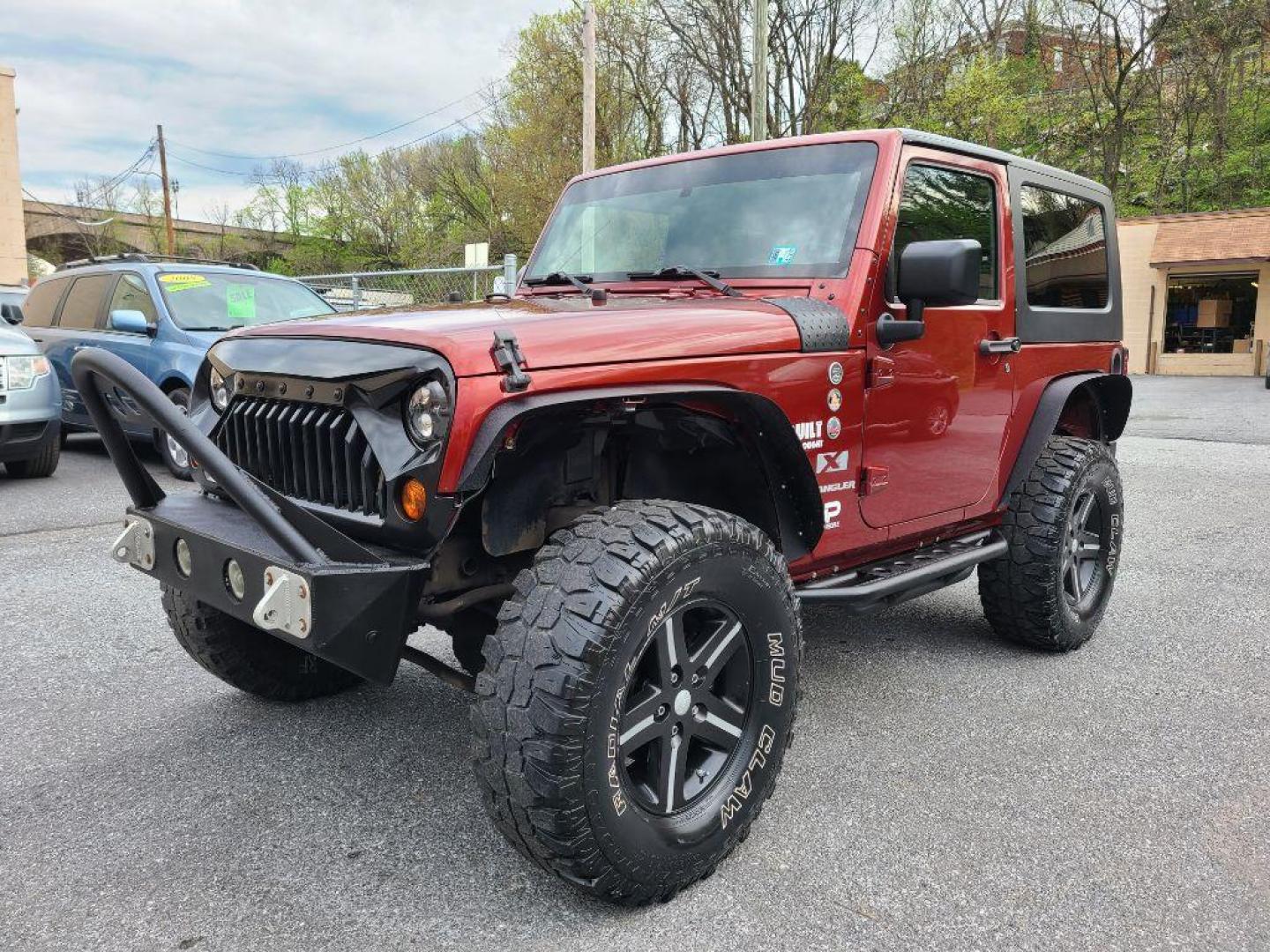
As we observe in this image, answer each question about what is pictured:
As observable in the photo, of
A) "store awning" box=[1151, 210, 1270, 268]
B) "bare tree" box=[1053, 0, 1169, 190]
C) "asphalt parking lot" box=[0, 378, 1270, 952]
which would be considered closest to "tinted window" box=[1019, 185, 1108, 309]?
"asphalt parking lot" box=[0, 378, 1270, 952]

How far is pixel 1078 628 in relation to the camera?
4102 mm

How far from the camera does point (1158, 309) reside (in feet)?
84.7

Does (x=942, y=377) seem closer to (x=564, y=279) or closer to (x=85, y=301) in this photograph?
(x=564, y=279)

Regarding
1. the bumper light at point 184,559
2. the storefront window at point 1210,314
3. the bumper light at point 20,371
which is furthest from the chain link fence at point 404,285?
the storefront window at point 1210,314

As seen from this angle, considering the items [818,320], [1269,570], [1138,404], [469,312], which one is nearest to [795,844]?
[818,320]

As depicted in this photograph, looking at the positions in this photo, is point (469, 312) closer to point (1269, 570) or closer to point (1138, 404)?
point (1269, 570)

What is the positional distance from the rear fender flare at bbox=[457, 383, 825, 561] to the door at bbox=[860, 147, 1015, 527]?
12.9 inches

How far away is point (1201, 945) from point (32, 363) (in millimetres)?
8260

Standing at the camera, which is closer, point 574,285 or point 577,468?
point 577,468

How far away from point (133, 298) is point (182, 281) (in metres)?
0.52

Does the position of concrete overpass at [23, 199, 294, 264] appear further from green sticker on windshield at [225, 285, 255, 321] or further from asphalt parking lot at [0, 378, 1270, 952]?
asphalt parking lot at [0, 378, 1270, 952]

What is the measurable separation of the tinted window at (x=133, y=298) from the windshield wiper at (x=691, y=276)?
20.3 feet

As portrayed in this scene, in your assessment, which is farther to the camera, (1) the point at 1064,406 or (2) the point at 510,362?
(1) the point at 1064,406

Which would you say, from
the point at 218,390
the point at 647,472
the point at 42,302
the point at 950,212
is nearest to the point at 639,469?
the point at 647,472
